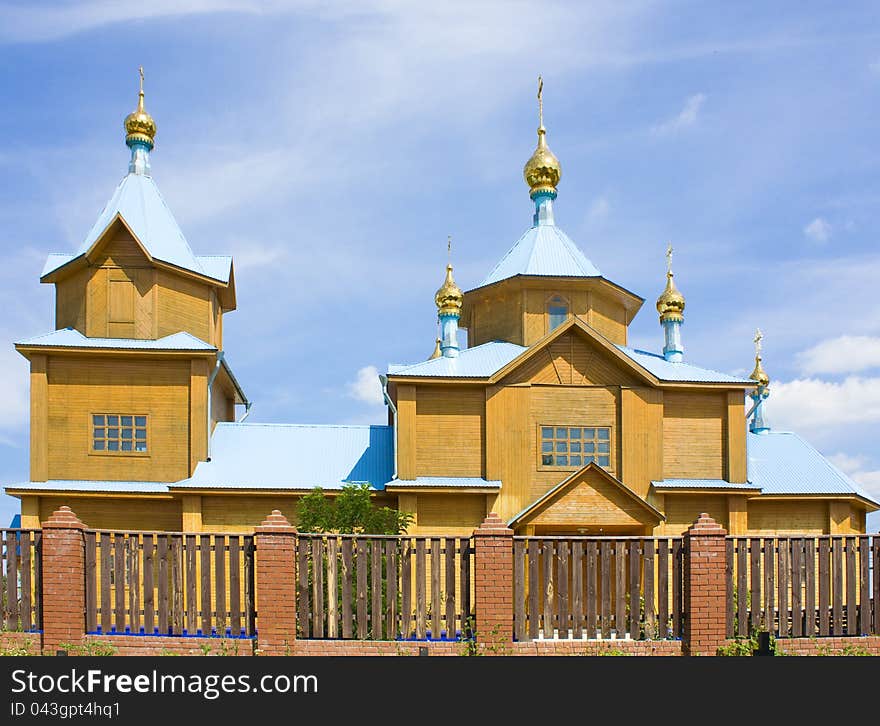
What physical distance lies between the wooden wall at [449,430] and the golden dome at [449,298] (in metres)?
3.63

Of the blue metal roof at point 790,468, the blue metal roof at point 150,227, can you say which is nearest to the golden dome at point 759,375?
the blue metal roof at point 790,468

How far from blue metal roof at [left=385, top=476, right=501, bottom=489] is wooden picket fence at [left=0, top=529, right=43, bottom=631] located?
988 cm

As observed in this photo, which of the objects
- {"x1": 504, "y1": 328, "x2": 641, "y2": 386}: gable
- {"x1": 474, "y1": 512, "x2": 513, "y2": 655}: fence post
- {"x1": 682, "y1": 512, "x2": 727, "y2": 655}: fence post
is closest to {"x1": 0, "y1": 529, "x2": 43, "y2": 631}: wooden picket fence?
{"x1": 474, "y1": 512, "x2": 513, "y2": 655}: fence post

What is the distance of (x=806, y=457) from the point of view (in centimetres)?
2614

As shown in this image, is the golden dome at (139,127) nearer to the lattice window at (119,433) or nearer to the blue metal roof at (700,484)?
the lattice window at (119,433)

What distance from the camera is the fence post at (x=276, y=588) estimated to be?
42.6 feet

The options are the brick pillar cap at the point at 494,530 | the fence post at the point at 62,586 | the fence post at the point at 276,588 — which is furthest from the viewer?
the brick pillar cap at the point at 494,530

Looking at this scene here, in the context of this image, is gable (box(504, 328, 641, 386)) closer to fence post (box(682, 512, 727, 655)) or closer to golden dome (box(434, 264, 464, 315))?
golden dome (box(434, 264, 464, 315))

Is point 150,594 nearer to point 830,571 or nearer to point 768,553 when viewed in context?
point 768,553

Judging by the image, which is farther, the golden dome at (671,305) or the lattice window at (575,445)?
the golden dome at (671,305)

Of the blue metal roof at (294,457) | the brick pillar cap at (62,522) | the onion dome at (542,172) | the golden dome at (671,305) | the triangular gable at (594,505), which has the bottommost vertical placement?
the triangular gable at (594,505)

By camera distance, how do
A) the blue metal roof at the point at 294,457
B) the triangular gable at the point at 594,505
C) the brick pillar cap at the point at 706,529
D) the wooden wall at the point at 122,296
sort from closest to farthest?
the brick pillar cap at the point at 706,529, the triangular gable at the point at 594,505, the blue metal roof at the point at 294,457, the wooden wall at the point at 122,296

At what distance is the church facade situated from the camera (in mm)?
22812

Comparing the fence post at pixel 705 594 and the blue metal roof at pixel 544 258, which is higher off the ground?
the blue metal roof at pixel 544 258
